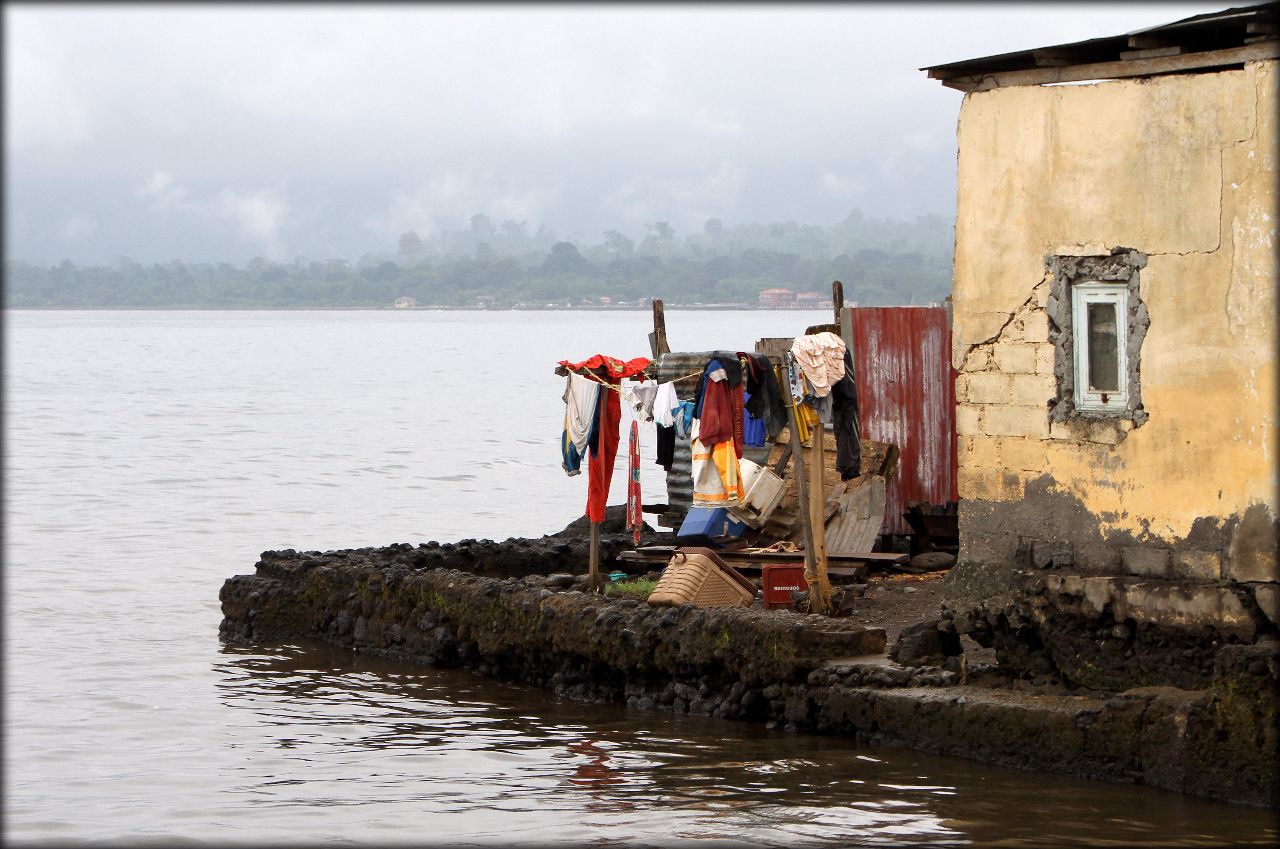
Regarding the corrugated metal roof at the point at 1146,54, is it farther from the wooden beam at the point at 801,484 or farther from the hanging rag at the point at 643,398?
the hanging rag at the point at 643,398

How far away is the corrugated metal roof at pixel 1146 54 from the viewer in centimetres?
1102

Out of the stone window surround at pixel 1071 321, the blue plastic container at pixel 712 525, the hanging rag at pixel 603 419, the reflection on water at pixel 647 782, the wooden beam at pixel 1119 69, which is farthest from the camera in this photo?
the blue plastic container at pixel 712 525

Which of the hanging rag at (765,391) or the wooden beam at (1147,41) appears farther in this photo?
the hanging rag at (765,391)

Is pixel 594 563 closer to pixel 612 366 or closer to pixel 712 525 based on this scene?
pixel 712 525

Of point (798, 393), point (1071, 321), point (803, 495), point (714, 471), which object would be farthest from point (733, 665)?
point (1071, 321)

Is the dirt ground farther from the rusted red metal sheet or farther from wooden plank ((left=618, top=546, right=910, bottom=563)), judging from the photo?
the rusted red metal sheet

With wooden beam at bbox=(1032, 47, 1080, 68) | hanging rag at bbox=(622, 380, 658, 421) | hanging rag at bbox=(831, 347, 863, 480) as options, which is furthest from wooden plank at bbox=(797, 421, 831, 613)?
wooden beam at bbox=(1032, 47, 1080, 68)

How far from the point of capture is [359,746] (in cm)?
1404

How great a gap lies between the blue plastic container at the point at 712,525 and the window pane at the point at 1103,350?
550 centimetres

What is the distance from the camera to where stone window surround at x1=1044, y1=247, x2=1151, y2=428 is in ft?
38.7

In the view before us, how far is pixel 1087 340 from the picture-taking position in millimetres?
12156

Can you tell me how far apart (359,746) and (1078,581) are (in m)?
5.82

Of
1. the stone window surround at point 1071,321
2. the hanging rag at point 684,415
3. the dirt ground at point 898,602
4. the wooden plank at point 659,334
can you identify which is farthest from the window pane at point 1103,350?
the wooden plank at point 659,334

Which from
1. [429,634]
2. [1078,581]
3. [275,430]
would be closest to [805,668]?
[1078,581]
